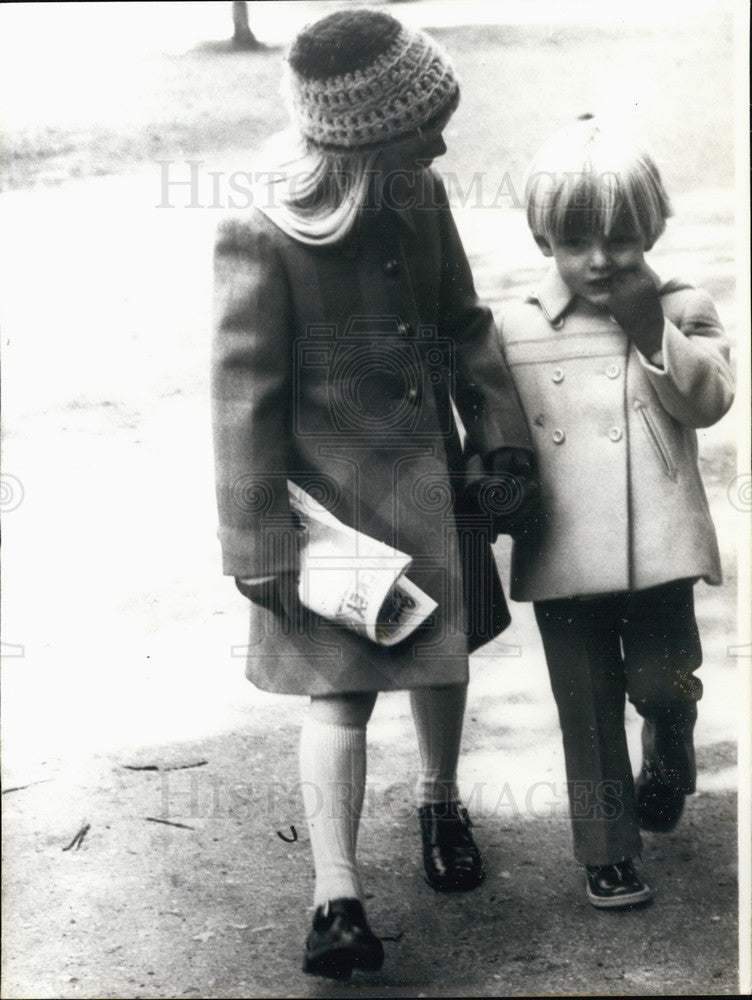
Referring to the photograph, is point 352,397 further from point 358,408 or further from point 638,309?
point 638,309

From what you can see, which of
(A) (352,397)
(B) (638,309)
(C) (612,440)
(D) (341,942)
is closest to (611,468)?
(C) (612,440)

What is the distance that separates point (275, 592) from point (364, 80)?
103 centimetres

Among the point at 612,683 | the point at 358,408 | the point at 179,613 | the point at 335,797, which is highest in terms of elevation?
the point at 358,408

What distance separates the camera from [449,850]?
3.09 metres

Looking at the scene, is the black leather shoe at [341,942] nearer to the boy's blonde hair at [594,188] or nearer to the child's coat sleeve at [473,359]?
the child's coat sleeve at [473,359]

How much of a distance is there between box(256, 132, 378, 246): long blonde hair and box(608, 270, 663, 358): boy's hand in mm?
566

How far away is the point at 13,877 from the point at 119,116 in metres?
1.70

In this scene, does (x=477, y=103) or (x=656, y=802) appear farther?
(x=656, y=802)

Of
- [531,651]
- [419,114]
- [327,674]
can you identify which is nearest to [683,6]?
[419,114]

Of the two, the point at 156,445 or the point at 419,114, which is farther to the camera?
the point at 156,445

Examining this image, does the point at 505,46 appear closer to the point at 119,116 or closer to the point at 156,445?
the point at 119,116

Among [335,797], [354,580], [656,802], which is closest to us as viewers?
[354,580]

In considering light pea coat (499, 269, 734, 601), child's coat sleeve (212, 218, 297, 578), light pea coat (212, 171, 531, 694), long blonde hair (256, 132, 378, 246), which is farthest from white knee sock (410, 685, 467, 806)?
long blonde hair (256, 132, 378, 246)

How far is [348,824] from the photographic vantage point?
2.95m
